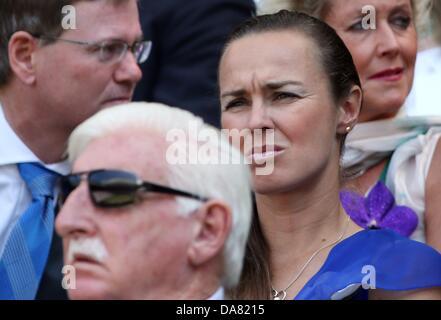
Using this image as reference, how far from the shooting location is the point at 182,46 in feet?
12.4

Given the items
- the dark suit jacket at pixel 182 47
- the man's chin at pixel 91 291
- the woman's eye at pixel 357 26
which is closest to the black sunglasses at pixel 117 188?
the man's chin at pixel 91 291

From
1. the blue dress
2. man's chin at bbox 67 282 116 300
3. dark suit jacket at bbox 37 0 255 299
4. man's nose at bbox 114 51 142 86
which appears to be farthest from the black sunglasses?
dark suit jacket at bbox 37 0 255 299

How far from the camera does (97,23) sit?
3.34 meters

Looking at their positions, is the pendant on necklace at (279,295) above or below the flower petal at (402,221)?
below

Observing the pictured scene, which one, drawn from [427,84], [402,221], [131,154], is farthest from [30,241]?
[427,84]

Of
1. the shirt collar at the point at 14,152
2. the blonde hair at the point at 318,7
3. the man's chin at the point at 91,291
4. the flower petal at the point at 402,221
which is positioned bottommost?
the man's chin at the point at 91,291

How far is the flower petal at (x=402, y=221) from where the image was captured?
10.4 ft

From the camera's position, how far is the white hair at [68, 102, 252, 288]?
7.39ft

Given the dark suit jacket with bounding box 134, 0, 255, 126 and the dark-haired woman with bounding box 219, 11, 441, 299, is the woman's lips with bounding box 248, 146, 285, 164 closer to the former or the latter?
the dark-haired woman with bounding box 219, 11, 441, 299

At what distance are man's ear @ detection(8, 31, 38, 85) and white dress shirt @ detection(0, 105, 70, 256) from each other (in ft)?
0.60

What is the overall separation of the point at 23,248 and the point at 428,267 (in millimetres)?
1230

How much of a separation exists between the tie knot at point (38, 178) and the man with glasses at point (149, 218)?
0.88m

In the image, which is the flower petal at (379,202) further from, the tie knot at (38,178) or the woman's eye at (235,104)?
the tie knot at (38,178)
